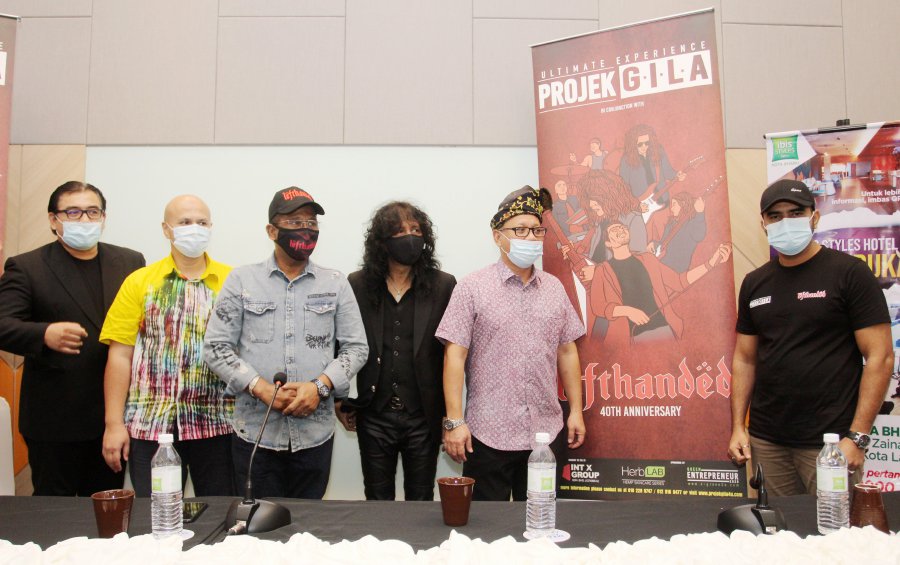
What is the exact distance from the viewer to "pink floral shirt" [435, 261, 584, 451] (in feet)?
7.55

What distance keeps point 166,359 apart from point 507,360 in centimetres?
121

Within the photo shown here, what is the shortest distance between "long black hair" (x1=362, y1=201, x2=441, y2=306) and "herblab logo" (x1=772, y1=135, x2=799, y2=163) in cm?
162

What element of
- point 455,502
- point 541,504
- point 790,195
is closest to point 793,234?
point 790,195

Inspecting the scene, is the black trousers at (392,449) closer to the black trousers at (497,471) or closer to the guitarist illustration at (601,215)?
the black trousers at (497,471)

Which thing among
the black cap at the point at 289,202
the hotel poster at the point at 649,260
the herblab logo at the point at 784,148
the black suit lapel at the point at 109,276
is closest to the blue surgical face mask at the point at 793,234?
the hotel poster at the point at 649,260

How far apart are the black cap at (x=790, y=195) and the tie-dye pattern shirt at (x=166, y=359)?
209cm

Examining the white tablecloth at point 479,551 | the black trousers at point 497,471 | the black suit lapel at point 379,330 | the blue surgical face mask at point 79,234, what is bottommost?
the black trousers at point 497,471

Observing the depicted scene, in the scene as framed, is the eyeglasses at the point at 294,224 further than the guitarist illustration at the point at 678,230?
No

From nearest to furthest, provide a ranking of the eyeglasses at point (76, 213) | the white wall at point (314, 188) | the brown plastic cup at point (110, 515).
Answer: the brown plastic cup at point (110, 515)
the eyeglasses at point (76, 213)
the white wall at point (314, 188)

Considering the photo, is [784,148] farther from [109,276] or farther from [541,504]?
[109,276]

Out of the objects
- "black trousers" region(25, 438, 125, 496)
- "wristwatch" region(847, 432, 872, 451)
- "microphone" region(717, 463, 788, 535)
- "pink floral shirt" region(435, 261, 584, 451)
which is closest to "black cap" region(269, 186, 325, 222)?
"pink floral shirt" region(435, 261, 584, 451)

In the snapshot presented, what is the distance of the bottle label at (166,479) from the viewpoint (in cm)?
135

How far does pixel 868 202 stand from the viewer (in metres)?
2.76

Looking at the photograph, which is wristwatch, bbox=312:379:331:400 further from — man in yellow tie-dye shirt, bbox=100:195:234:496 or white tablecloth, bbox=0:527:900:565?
white tablecloth, bbox=0:527:900:565
